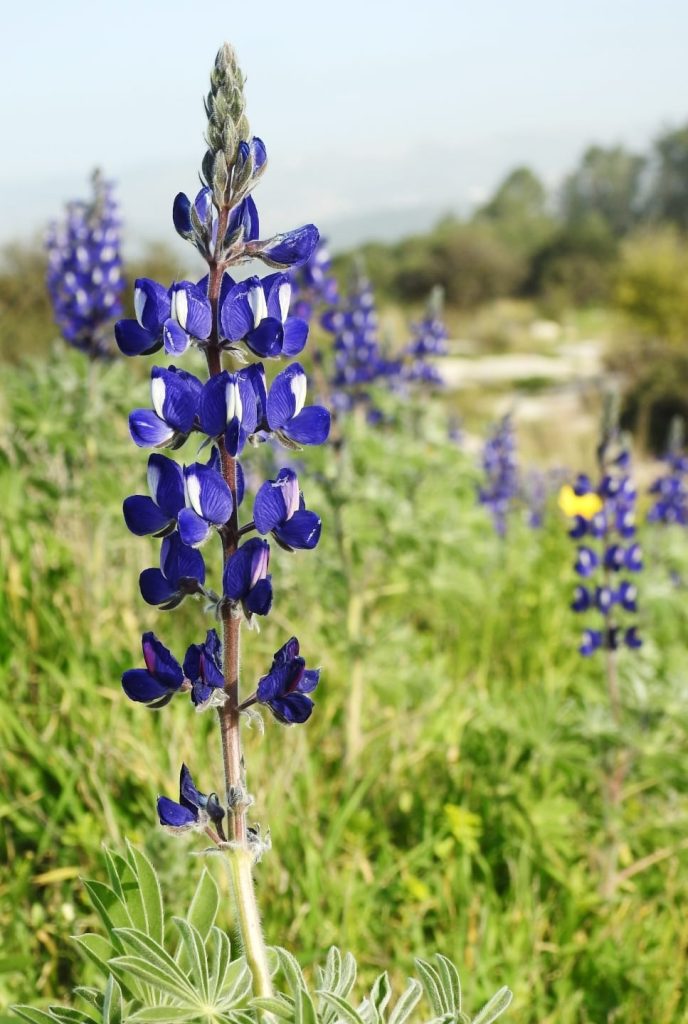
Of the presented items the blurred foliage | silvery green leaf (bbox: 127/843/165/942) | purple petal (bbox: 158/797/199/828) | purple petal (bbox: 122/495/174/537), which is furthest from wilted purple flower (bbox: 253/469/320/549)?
the blurred foliage

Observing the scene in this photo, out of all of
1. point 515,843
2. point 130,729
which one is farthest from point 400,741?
point 130,729

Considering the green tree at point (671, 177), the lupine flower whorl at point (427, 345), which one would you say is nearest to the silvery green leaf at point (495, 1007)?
the lupine flower whorl at point (427, 345)

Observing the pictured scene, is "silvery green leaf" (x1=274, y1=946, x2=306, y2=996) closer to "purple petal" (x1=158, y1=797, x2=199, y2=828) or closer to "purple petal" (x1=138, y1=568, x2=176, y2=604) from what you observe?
"purple petal" (x1=158, y1=797, x2=199, y2=828)

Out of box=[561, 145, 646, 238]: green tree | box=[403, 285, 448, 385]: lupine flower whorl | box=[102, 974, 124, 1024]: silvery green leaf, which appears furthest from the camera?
box=[561, 145, 646, 238]: green tree

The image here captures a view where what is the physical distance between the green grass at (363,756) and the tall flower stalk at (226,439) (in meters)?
0.68

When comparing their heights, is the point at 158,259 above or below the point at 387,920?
above

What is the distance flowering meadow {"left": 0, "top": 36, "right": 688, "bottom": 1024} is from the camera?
1.21 m

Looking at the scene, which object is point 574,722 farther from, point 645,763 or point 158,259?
point 158,259

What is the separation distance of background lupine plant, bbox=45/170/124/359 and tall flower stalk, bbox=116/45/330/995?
2.40m

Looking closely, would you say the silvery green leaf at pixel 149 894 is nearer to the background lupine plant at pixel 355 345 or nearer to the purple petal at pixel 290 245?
the purple petal at pixel 290 245

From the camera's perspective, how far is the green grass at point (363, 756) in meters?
2.31

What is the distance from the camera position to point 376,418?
4.18 m

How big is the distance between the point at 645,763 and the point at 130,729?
147 centimetres

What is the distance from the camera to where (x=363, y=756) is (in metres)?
3.04
